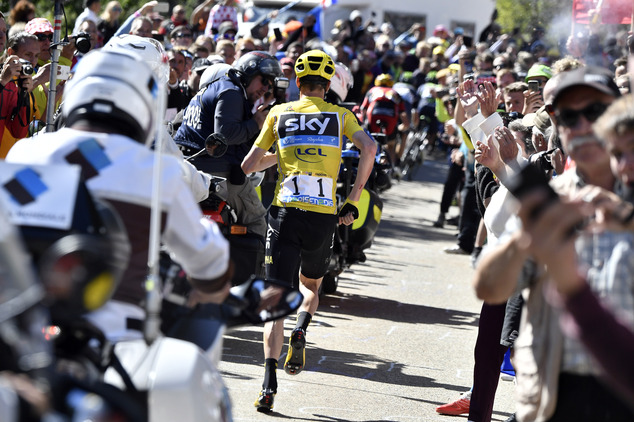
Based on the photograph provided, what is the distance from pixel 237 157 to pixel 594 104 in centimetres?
516

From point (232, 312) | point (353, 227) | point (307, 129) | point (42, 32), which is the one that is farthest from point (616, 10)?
point (232, 312)

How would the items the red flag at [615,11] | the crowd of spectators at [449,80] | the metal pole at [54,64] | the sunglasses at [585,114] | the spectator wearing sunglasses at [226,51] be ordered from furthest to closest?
the spectator wearing sunglasses at [226,51] → the red flag at [615,11] → the metal pole at [54,64] → the crowd of spectators at [449,80] → the sunglasses at [585,114]

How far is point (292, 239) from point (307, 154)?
1.79 feet

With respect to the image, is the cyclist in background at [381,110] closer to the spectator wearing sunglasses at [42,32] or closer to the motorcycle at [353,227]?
the motorcycle at [353,227]

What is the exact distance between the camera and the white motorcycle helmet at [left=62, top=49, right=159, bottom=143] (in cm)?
360

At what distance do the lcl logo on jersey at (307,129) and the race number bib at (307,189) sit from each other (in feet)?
0.74

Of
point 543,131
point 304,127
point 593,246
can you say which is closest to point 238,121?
point 304,127

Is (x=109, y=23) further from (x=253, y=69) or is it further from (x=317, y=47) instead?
(x=253, y=69)

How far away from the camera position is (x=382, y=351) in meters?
8.12

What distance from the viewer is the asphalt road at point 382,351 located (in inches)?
259

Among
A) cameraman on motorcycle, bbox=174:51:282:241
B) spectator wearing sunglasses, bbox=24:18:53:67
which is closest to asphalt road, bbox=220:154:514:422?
cameraman on motorcycle, bbox=174:51:282:241

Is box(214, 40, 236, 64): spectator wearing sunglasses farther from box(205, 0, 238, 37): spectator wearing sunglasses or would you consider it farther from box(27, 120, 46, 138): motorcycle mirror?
box(27, 120, 46, 138): motorcycle mirror

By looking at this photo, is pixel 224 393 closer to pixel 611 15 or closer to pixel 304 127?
pixel 304 127

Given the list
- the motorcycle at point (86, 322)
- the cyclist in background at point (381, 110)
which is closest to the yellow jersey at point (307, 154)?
the motorcycle at point (86, 322)
